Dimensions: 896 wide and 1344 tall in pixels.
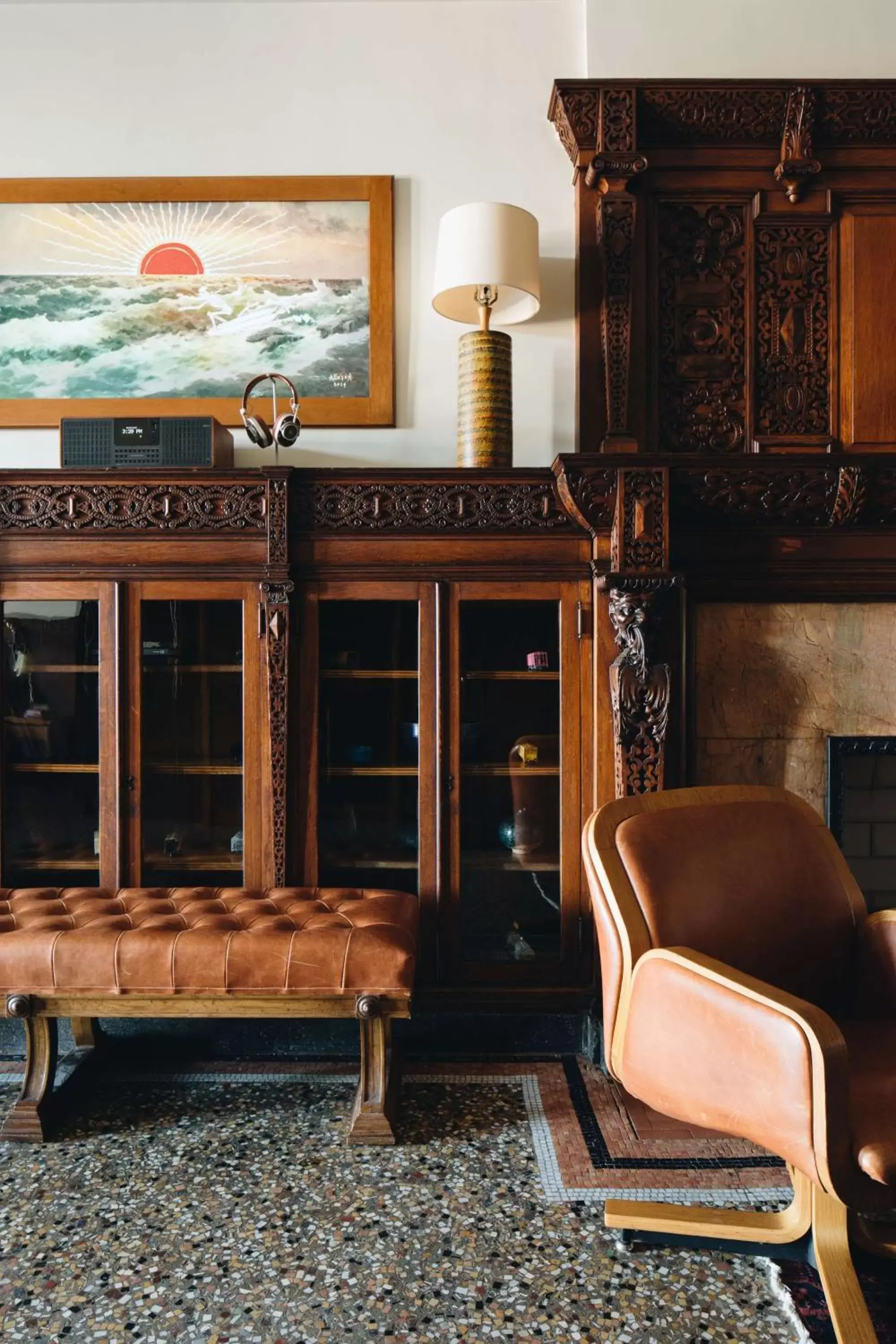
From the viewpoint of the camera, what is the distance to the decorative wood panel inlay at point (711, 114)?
8.62ft

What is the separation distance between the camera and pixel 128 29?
9.40ft

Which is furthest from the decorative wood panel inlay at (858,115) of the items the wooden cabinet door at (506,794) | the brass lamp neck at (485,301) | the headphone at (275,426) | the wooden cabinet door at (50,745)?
→ the wooden cabinet door at (50,745)

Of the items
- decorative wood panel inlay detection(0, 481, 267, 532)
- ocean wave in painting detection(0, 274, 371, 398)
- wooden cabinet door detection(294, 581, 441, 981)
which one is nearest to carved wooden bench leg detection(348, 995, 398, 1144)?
wooden cabinet door detection(294, 581, 441, 981)

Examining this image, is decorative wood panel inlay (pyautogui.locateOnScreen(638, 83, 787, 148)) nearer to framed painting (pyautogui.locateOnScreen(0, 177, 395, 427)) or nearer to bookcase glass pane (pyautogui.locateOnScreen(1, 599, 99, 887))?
framed painting (pyautogui.locateOnScreen(0, 177, 395, 427))

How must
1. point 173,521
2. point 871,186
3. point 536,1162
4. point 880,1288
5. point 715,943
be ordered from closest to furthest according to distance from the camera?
point 880,1288 → point 715,943 → point 536,1162 → point 173,521 → point 871,186

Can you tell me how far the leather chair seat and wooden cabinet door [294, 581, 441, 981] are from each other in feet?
3.85

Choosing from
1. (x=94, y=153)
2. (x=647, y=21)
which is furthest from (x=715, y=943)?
(x=94, y=153)

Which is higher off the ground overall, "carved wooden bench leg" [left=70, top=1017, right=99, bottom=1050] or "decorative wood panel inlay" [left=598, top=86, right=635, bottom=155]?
"decorative wood panel inlay" [left=598, top=86, right=635, bottom=155]

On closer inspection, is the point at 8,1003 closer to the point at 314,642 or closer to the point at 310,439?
the point at 314,642

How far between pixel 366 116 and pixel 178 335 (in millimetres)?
893

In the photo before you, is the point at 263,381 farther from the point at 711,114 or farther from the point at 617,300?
the point at 711,114

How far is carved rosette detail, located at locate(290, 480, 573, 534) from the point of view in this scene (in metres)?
2.50

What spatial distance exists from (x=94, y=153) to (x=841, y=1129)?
3229 mm

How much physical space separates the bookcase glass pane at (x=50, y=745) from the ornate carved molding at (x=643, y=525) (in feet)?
4.84
